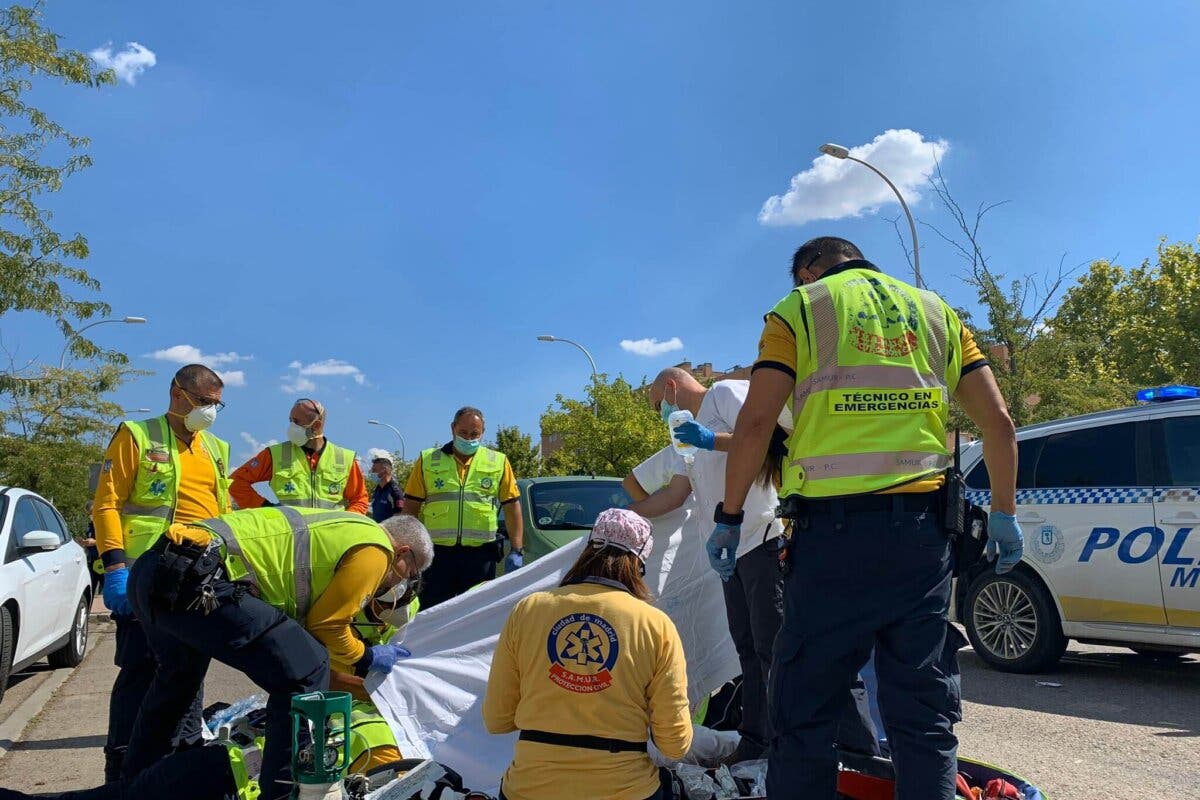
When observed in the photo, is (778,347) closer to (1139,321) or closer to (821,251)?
(821,251)

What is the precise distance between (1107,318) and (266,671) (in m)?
35.2

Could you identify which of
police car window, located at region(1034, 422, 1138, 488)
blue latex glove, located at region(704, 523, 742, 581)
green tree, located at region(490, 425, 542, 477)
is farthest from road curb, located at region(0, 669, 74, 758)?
green tree, located at region(490, 425, 542, 477)

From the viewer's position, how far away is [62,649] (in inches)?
313

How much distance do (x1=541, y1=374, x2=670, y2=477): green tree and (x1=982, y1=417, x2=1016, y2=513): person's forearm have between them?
63.6ft

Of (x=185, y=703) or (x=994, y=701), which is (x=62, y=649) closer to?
(x=185, y=703)

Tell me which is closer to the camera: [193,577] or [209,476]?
[193,577]

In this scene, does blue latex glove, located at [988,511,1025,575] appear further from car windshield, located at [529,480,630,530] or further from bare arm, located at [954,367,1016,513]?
car windshield, located at [529,480,630,530]

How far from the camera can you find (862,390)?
8.41 ft

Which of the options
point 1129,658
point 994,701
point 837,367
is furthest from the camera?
point 1129,658

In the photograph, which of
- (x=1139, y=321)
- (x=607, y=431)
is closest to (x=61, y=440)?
(x=607, y=431)

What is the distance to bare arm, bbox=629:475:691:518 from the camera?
4.24 metres

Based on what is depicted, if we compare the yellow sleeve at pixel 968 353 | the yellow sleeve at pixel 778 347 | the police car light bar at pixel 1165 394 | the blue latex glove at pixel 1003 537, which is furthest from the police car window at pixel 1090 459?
the yellow sleeve at pixel 778 347

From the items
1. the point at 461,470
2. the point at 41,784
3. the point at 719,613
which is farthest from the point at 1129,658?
the point at 41,784

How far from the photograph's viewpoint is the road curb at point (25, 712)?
539 centimetres
